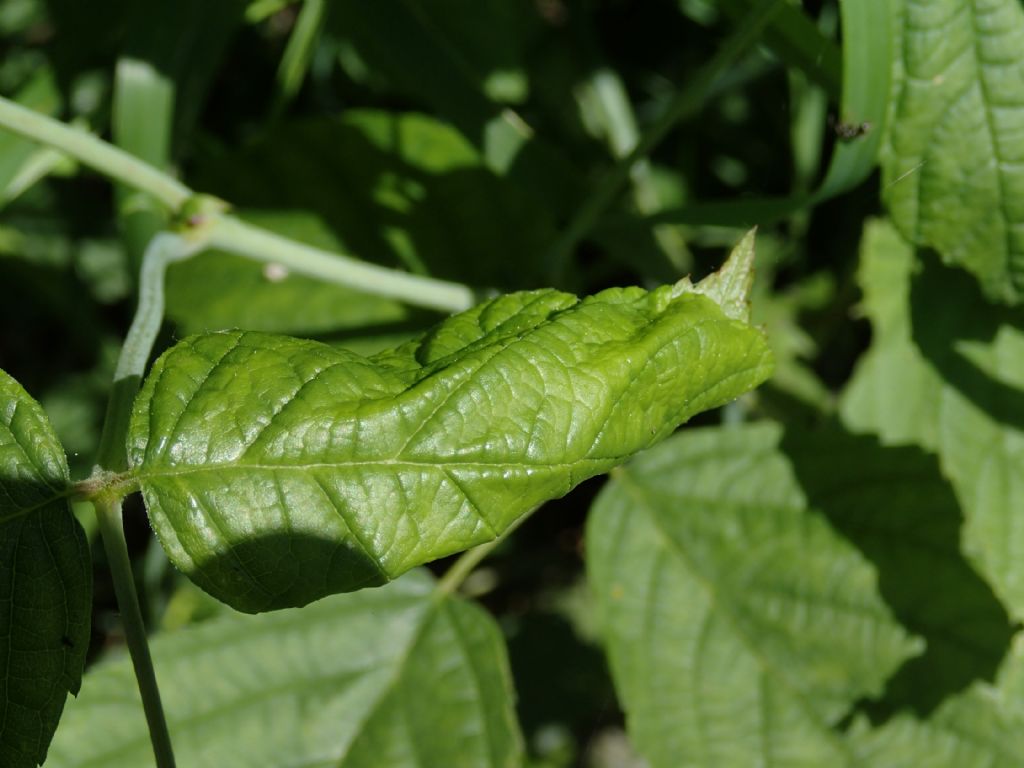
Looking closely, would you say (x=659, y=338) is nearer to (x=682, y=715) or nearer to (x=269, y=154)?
(x=682, y=715)

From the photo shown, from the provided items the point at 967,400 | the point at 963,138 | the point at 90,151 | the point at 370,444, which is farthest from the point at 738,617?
the point at 90,151

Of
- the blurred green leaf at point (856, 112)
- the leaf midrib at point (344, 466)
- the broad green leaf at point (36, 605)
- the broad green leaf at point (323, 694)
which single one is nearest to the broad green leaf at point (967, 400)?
the blurred green leaf at point (856, 112)

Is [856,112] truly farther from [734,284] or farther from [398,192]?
[398,192]

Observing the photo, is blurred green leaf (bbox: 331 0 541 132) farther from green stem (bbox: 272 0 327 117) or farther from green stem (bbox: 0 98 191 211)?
green stem (bbox: 0 98 191 211)

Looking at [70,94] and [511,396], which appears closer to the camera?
[511,396]

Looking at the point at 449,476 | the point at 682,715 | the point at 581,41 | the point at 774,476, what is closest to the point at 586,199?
the point at 581,41
